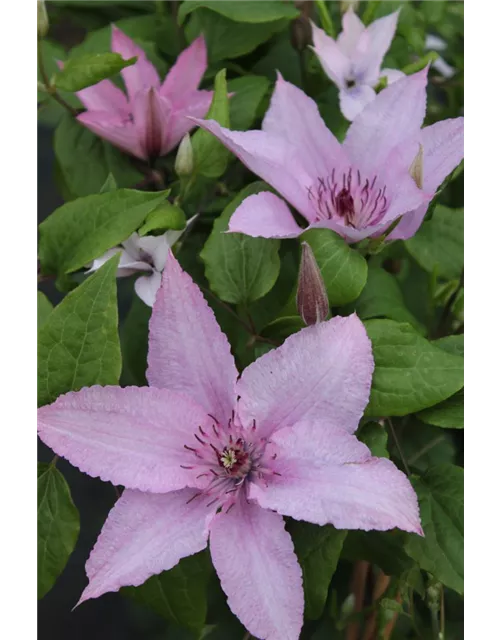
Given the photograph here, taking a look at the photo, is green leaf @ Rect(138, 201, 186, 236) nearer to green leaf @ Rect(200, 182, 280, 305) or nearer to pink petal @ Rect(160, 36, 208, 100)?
green leaf @ Rect(200, 182, 280, 305)

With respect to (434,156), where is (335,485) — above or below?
below

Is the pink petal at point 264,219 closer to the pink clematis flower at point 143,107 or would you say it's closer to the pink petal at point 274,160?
the pink petal at point 274,160

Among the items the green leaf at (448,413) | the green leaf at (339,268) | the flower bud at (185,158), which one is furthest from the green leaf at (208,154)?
the green leaf at (448,413)

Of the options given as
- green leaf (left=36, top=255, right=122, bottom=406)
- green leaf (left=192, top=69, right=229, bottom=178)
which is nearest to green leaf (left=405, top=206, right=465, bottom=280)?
green leaf (left=192, top=69, right=229, bottom=178)

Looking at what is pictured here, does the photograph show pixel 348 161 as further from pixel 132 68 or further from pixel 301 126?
pixel 132 68

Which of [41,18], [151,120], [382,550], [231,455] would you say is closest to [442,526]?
[382,550]

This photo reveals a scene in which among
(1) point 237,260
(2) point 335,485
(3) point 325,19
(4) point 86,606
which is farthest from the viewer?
(4) point 86,606
